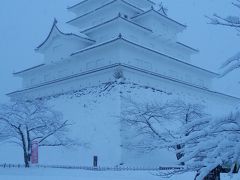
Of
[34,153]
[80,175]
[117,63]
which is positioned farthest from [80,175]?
[117,63]

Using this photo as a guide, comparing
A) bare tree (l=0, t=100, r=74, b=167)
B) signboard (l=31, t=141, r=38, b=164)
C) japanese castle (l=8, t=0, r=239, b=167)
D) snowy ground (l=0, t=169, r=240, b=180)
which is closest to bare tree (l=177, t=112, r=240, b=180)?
snowy ground (l=0, t=169, r=240, b=180)

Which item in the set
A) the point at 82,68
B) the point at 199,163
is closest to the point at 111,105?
the point at 82,68

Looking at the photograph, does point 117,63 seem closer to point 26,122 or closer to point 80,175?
point 26,122

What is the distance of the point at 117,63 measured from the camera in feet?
79.6

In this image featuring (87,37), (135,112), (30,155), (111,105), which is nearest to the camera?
(30,155)

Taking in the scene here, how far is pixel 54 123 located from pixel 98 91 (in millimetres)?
5555

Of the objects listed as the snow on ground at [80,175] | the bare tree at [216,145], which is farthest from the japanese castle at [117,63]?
the bare tree at [216,145]

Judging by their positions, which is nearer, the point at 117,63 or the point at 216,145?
the point at 216,145

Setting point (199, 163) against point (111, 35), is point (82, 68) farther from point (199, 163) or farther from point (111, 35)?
point (199, 163)

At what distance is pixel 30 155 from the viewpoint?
19750mm

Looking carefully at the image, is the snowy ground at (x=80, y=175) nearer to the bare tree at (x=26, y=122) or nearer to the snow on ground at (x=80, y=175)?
the snow on ground at (x=80, y=175)

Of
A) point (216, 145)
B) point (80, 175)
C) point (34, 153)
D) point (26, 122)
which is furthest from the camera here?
point (34, 153)

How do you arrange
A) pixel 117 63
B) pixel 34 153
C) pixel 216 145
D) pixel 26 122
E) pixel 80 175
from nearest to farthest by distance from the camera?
pixel 216 145
pixel 80 175
pixel 26 122
pixel 34 153
pixel 117 63

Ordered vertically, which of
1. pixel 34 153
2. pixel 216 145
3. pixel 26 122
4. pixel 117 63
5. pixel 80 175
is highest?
pixel 117 63
